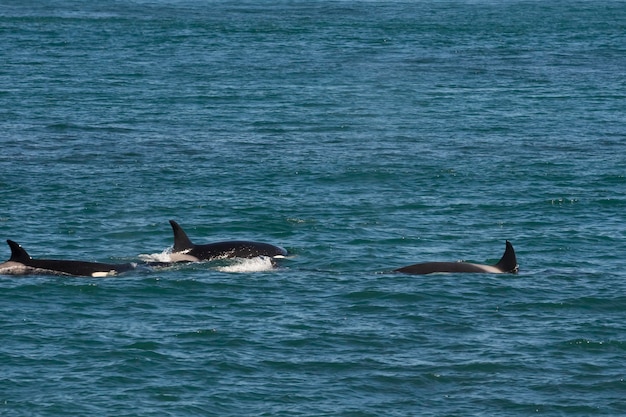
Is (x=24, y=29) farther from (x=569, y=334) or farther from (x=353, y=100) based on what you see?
(x=569, y=334)

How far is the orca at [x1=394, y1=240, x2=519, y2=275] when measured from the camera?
3941 centimetres

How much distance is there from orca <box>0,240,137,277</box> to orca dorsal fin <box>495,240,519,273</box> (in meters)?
11.5

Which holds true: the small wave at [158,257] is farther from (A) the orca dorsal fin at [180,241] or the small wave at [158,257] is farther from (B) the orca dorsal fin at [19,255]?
(B) the orca dorsal fin at [19,255]

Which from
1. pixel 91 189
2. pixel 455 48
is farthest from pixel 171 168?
pixel 455 48

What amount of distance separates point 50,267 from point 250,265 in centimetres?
609

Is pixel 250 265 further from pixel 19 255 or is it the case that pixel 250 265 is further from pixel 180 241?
pixel 19 255

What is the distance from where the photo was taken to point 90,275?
38.8 meters

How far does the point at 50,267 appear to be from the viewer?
128 feet

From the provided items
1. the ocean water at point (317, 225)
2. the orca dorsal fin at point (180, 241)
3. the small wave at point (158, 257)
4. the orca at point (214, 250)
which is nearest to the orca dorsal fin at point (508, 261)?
the ocean water at point (317, 225)

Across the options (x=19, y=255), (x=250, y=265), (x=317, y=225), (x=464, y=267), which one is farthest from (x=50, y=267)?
(x=464, y=267)

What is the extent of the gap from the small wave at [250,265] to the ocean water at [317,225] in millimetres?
104

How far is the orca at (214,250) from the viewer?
40.8m

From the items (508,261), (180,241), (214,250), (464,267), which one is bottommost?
(464,267)

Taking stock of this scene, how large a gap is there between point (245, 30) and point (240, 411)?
86401 millimetres
